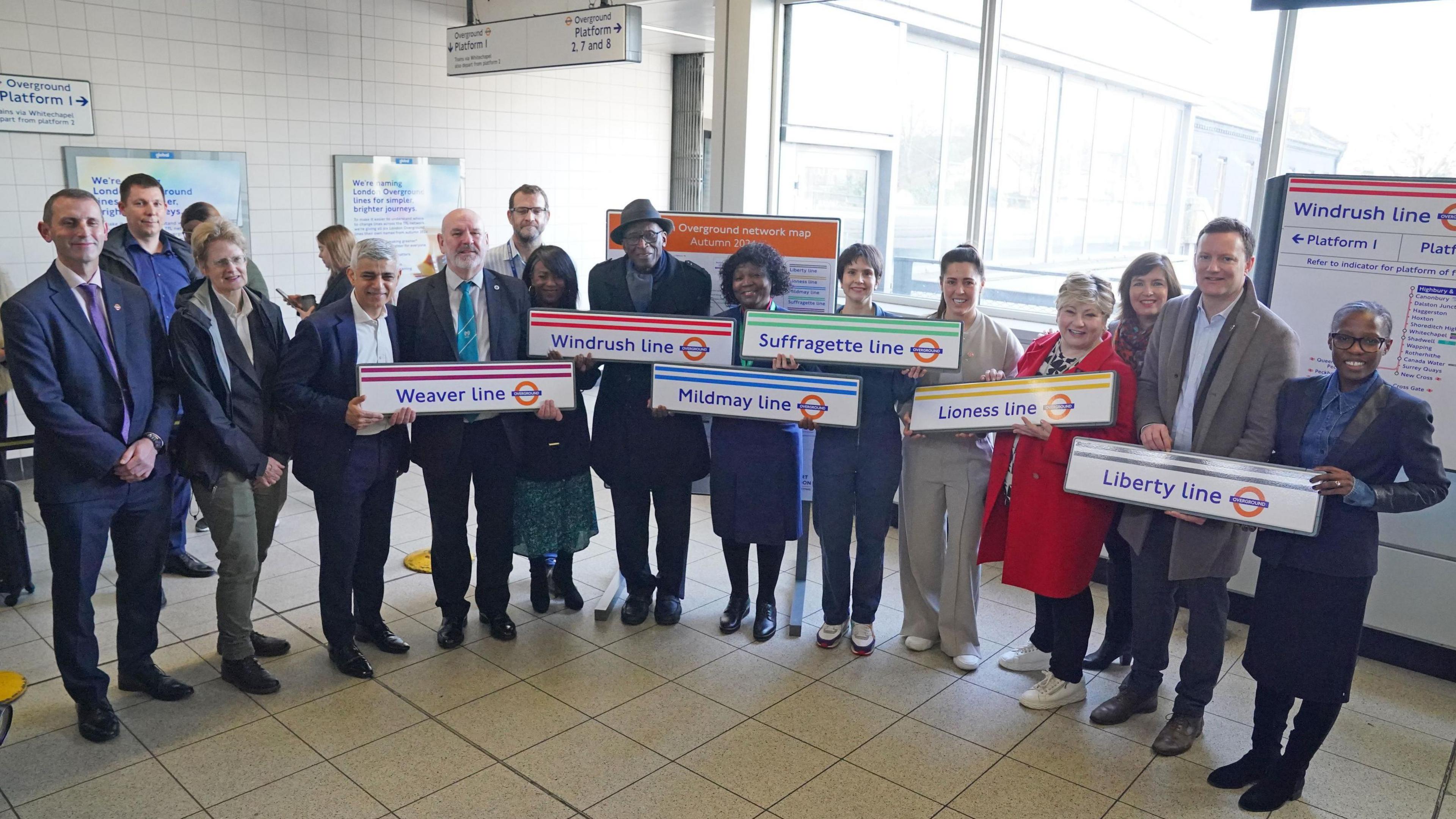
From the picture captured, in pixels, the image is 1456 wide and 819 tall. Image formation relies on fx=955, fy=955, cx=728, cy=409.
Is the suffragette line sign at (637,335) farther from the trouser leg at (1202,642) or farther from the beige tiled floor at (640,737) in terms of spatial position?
the trouser leg at (1202,642)

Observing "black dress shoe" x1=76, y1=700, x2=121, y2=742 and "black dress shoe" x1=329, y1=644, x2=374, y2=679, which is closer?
"black dress shoe" x1=76, y1=700, x2=121, y2=742

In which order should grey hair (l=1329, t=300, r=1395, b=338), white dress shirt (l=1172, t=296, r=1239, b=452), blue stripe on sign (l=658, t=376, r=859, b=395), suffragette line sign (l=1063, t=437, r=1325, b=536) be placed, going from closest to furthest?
grey hair (l=1329, t=300, r=1395, b=338)
suffragette line sign (l=1063, t=437, r=1325, b=536)
white dress shirt (l=1172, t=296, r=1239, b=452)
blue stripe on sign (l=658, t=376, r=859, b=395)

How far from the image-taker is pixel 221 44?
5.99m

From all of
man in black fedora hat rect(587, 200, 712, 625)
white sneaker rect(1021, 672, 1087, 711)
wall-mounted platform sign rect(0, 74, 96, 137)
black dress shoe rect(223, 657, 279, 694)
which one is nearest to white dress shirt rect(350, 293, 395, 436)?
man in black fedora hat rect(587, 200, 712, 625)

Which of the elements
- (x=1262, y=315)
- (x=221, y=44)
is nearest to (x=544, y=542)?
(x=1262, y=315)

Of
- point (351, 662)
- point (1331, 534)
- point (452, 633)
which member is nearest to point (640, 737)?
point (452, 633)

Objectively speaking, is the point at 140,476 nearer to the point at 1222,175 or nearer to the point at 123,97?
the point at 123,97

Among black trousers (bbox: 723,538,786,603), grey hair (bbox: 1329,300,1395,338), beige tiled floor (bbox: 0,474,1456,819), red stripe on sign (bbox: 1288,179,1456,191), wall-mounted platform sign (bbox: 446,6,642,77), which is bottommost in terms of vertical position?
beige tiled floor (bbox: 0,474,1456,819)

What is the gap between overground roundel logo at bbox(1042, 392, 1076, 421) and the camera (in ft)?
10.5

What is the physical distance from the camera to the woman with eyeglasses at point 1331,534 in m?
2.56

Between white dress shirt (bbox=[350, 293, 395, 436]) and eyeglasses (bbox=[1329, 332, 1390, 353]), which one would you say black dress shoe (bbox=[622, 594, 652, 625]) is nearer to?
white dress shirt (bbox=[350, 293, 395, 436])

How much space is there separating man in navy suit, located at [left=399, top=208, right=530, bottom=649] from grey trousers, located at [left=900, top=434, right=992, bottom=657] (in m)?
1.55

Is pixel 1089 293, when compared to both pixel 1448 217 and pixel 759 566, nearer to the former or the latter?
pixel 1448 217

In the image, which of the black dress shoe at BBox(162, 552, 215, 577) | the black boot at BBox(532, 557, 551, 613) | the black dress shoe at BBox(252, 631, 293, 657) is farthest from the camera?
the black dress shoe at BBox(162, 552, 215, 577)
